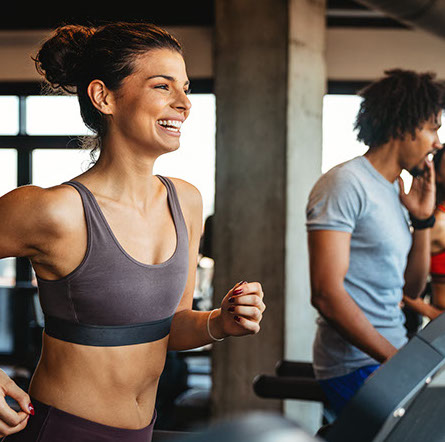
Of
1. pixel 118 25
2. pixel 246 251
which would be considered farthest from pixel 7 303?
pixel 118 25

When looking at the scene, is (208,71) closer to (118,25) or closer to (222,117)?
(222,117)

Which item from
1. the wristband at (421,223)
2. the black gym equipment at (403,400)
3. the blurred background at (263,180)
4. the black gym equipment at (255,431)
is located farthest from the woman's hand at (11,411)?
the blurred background at (263,180)

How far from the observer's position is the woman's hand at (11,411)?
1013 millimetres

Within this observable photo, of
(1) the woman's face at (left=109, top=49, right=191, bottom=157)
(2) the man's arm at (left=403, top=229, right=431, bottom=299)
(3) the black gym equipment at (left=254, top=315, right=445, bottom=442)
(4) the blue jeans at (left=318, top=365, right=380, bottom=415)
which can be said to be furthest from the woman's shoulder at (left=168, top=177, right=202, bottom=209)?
(2) the man's arm at (left=403, top=229, right=431, bottom=299)

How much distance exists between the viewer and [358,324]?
1605 mm

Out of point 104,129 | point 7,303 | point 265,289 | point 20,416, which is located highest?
point 104,129

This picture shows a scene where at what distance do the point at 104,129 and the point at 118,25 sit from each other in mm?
210

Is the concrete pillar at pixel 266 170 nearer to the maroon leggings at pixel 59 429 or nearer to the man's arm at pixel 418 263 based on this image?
the man's arm at pixel 418 263

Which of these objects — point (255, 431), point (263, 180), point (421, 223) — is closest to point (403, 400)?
point (255, 431)

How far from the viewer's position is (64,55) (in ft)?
4.17

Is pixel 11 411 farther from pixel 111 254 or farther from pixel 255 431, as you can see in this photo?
pixel 255 431

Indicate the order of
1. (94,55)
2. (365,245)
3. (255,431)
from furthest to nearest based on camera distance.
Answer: (365,245) < (94,55) < (255,431)

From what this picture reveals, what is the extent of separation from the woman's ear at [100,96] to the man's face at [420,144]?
0.97 m

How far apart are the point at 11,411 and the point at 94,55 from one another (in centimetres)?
67
